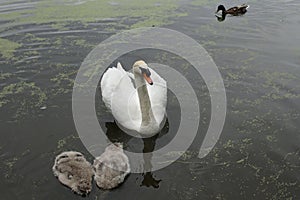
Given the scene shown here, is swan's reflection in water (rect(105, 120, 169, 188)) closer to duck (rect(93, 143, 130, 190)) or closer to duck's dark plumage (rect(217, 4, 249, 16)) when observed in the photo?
duck (rect(93, 143, 130, 190))

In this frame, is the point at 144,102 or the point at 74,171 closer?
the point at 74,171

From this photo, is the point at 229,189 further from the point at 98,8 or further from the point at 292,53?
the point at 98,8

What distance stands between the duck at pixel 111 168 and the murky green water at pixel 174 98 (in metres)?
0.12

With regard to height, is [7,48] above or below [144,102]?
above

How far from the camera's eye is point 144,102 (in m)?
5.66

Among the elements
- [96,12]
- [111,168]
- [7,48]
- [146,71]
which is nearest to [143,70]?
[146,71]

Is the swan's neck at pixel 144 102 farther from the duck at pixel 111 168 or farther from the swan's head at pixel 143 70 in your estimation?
the duck at pixel 111 168

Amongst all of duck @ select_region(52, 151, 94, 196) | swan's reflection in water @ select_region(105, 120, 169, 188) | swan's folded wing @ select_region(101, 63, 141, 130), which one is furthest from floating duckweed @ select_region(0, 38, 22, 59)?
duck @ select_region(52, 151, 94, 196)

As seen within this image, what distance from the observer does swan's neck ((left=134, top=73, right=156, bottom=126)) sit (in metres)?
5.59

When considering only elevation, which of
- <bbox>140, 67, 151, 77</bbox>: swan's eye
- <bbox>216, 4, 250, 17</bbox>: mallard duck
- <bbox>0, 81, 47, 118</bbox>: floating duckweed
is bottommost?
<bbox>0, 81, 47, 118</bbox>: floating duckweed

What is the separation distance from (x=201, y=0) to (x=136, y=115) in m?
7.55

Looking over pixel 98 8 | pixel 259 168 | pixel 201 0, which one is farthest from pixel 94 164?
pixel 201 0

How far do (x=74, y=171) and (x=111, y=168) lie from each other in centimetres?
48

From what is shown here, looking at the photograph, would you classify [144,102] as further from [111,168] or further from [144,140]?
[111,168]
